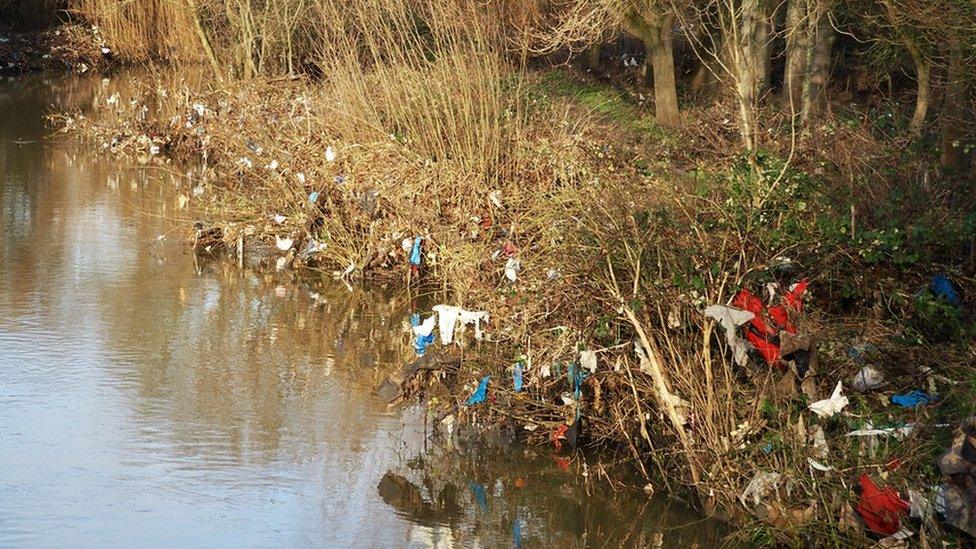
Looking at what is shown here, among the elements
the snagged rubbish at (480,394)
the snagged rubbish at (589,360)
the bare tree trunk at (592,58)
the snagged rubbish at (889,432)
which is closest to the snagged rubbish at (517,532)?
the snagged rubbish at (589,360)

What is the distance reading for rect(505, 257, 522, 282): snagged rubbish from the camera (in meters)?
9.17

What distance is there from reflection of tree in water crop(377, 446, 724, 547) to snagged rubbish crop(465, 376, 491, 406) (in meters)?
0.31

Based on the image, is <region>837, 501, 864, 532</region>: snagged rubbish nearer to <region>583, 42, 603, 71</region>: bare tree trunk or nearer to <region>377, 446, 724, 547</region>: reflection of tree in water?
<region>377, 446, 724, 547</region>: reflection of tree in water

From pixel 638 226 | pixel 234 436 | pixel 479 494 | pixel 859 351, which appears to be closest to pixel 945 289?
pixel 859 351

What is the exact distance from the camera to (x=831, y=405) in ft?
23.2

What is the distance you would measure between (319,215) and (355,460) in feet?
16.4

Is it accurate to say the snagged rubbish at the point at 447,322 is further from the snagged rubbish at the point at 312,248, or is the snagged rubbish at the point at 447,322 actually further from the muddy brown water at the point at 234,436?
the snagged rubbish at the point at 312,248

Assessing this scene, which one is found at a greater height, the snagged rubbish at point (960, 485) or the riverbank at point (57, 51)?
the riverbank at point (57, 51)

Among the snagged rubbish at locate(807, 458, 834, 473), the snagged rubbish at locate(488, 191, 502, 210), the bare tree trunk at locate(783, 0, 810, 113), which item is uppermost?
the bare tree trunk at locate(783, 0, 810, 113)

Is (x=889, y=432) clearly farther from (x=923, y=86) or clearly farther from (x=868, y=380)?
(x=923, y=86)

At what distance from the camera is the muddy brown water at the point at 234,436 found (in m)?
7.14

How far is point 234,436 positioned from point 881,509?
3946 mm

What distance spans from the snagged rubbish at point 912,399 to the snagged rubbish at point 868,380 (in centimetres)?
12

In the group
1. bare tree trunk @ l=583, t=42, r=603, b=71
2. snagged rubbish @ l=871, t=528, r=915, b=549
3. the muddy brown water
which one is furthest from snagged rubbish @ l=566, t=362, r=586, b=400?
bare tree trunk @ l=583, t=42, r=603, b=71
